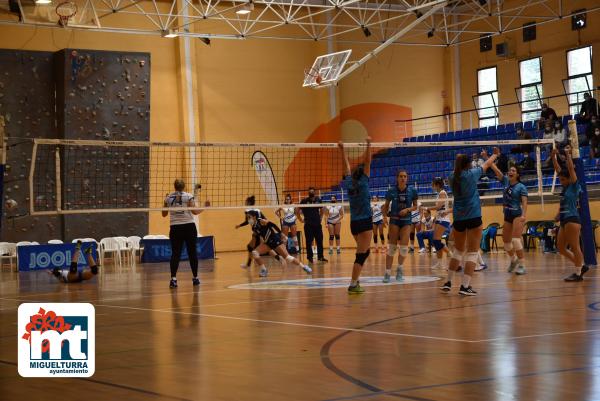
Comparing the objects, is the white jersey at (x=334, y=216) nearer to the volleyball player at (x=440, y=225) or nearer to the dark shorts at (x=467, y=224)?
the volleyball player at (x=440, y=225)

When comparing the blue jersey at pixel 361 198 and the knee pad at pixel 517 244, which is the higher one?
the blue jersey at pixel 361 198

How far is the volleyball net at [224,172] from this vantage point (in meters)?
24.9

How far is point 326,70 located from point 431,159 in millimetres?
4677

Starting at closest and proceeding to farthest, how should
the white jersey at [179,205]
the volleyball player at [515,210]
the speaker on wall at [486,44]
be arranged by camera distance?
the white jersey at [179,205] → the volleyball player at [515,210] → the speaker on wall at [486,44]

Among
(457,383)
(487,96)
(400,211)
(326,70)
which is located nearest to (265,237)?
(400,211)

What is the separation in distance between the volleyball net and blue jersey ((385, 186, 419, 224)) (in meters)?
8.40

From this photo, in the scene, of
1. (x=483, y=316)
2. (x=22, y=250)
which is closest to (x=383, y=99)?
(x=22, y=250)

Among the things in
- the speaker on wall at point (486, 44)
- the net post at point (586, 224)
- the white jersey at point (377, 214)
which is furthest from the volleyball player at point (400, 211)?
the speaker on wall at point (486, 44)

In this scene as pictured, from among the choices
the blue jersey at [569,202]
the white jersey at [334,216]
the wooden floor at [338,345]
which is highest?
the blue jersey at [569,202]

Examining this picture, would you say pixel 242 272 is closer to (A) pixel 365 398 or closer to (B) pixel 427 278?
(B) pixel 427 278

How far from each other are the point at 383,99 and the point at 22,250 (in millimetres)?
15855

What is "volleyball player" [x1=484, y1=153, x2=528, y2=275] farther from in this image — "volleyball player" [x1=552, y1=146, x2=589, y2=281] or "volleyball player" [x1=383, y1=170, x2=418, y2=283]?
"volleyball player" [x1=383, y1=170, x2=418, y2=283]

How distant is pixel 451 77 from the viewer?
34031 mm

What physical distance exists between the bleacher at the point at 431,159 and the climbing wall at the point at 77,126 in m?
7.76
